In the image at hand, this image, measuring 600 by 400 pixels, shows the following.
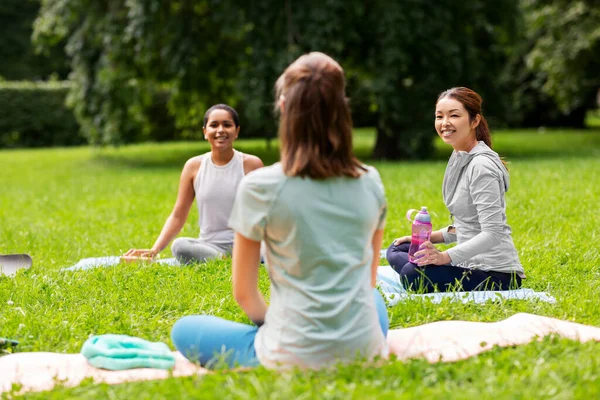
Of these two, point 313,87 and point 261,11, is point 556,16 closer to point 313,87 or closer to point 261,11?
point 261,11

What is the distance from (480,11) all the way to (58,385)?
1360 cm

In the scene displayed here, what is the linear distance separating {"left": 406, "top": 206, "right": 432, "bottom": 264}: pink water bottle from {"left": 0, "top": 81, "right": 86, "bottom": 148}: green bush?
2187 cm

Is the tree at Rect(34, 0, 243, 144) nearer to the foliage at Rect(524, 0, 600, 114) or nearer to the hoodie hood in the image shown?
the foliage at Rect(524, 0, 600, 114)

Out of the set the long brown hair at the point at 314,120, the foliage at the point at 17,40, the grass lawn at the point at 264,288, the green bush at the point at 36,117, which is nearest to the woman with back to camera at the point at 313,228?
the long brown hair at the point at 314,120

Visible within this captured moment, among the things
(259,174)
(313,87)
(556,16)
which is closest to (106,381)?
(259,174)

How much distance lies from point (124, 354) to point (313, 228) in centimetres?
114

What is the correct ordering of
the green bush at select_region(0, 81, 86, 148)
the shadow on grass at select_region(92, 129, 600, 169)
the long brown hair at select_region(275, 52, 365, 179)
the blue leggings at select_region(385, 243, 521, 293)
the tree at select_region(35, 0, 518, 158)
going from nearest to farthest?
the long brown hair at select_region(275, 52, 365, 179)
the blue leggings at select_region(385, 243, 521, 293)
the tree at select_region(35, 0, 518, 158)
the shadow on grass at select_region(92, 129, 600, 169)
the green bush at select_region(0, 81, 86, 148)

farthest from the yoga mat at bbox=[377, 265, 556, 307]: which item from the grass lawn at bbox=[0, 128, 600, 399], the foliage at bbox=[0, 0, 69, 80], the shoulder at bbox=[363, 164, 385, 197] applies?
the foliage at bbox=[0, 0, 69, 80]

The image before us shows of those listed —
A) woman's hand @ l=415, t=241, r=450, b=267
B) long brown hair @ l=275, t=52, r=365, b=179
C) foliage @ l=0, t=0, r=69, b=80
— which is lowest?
woman's hand @ l=415, t=241, r=450, b=267

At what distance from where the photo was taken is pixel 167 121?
24656 millimetres

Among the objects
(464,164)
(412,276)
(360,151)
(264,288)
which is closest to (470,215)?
(464,164)

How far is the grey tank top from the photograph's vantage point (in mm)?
5457

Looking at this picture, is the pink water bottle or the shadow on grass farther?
the shadow on grass

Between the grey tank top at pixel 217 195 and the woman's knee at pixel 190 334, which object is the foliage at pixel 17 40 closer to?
the grey tank top at pixel 217 195
